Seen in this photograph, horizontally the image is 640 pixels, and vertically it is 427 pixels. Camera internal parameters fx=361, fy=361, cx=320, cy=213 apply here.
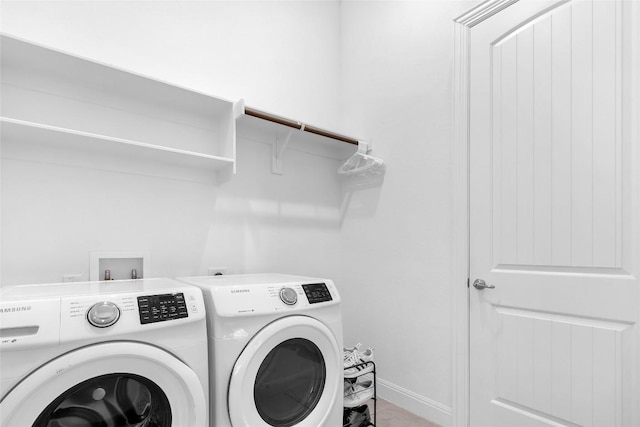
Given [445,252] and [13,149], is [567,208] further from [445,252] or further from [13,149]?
[13,149]

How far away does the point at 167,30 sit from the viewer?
6.36 feet

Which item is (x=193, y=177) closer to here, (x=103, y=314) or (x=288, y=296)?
(x=288, y=296)

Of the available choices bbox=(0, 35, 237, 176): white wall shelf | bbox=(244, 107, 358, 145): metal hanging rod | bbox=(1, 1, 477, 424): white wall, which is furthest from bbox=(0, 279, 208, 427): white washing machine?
bbox=(244, 107, 358, 145): metal hanging rod

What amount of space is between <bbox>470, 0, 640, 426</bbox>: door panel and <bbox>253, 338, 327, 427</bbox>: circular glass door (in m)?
0.86

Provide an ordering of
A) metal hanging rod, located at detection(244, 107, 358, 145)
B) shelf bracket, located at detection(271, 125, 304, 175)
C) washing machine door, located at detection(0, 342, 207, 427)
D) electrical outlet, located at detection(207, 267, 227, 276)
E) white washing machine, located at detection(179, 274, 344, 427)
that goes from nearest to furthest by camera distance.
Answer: washing machine door, located at detection(0, 342, 207, 427) < white washing machine, located at detection(179, 274, 344, 427) < metal hanging rod, located at detection(244, 107, 358, 145) < electrical outlet, located at detection(207, 267, 227, 276) < shelf bracket, located at detection(271, 125, 304, 175)

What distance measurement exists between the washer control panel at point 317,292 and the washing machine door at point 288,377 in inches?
3.7

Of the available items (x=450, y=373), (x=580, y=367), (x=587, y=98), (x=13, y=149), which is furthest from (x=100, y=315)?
(x=587, y=98)

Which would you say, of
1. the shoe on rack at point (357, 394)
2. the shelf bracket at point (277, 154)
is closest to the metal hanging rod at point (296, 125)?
the shelf bracket at point (277, 154)

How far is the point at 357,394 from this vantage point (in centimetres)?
182

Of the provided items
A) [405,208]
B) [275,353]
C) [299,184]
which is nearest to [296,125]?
[299,184]

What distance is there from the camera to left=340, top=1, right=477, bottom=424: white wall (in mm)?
2008

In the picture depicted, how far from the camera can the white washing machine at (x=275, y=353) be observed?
132 centimetres

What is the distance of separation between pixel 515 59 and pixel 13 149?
2.28 metres

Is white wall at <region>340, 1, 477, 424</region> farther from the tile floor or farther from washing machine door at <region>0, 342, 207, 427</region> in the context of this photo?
washing machine door at <region>0, 342, 207, 427</region>
